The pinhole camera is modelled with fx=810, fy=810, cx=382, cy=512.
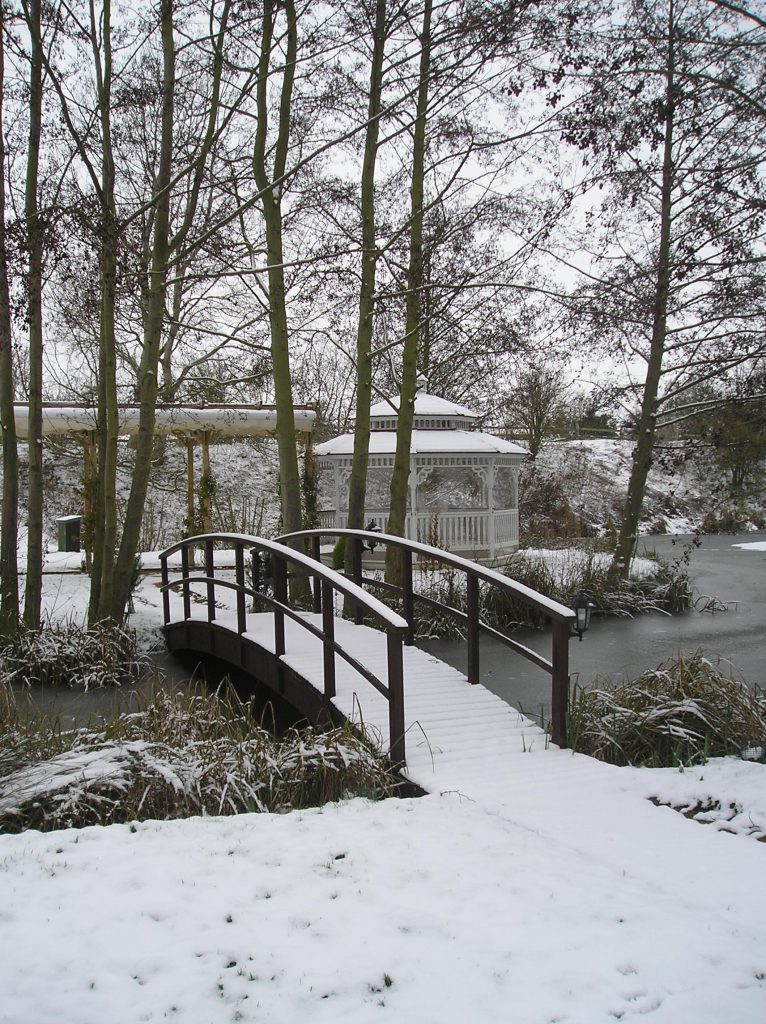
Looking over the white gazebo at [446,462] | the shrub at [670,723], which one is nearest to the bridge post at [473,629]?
the shrub at [670,723]

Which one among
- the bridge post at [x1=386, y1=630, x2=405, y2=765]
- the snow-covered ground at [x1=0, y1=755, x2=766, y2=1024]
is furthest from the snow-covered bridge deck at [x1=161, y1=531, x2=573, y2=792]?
the snow-covered ground at [x1=0, y1=755, x2=766, y2=1024]

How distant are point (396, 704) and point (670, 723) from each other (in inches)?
63.1

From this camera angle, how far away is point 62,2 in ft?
24.8

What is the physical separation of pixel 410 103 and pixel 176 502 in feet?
57.9

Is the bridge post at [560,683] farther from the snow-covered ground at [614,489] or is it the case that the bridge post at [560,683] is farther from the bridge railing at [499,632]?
the snow-covered ground at [614,489]

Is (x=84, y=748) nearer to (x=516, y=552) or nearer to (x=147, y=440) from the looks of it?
(x=147, y=440)

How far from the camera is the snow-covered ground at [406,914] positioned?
7.41 feet

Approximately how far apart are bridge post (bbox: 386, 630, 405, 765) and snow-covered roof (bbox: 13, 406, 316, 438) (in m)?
10.3

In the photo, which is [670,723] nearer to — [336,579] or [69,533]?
[336,579]

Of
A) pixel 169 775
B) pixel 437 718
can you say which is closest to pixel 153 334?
pixel 437 718

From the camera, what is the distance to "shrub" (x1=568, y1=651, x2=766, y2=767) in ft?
14.7

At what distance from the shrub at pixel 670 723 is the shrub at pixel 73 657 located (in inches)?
180

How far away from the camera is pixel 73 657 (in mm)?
7762

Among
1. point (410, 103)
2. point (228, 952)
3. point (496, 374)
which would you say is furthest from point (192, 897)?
point (496, 374)
